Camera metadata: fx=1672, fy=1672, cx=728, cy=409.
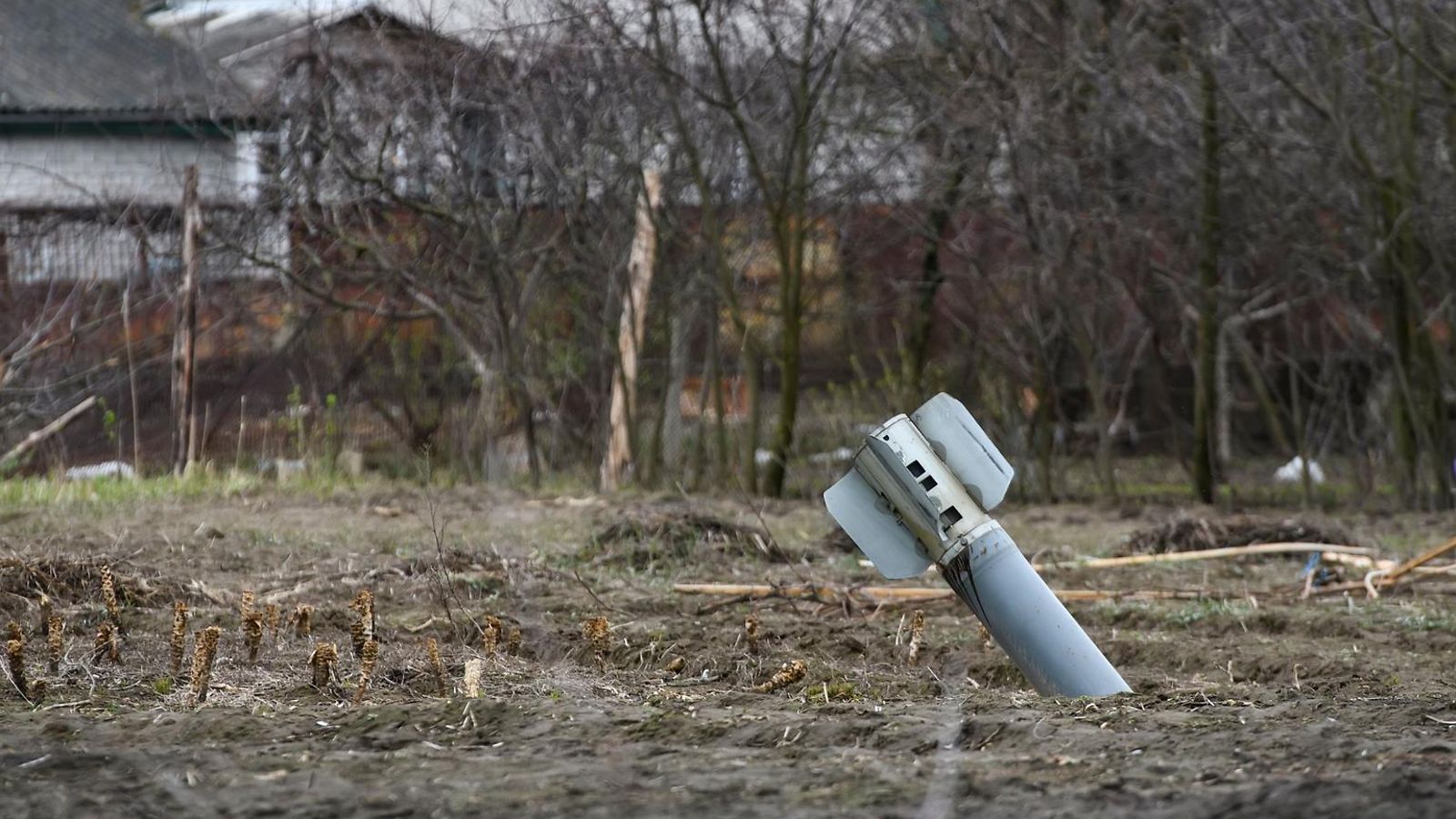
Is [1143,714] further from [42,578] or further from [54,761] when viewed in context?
[42,578]

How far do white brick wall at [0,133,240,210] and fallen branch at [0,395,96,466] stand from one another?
1878 mm

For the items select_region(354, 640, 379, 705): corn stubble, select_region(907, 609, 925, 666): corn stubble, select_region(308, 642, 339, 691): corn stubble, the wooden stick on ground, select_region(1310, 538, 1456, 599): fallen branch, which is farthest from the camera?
select_region(1310, 538, 1456, 599): fallen branch

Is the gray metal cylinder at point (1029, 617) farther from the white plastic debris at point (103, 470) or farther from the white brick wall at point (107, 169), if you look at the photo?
the white brick wall at point (107, 169)

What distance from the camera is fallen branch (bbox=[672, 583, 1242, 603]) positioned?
652 centimetres

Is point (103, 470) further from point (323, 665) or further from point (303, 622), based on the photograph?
point (323, 665)

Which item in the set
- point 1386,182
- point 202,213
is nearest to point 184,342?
point 202,213

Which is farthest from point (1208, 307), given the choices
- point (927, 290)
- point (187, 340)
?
point (187, 340)

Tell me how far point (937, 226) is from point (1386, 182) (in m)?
3.92

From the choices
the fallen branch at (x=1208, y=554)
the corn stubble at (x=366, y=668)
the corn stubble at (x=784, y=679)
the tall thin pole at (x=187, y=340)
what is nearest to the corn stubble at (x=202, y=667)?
the corn stubble at (x=366, y=668)

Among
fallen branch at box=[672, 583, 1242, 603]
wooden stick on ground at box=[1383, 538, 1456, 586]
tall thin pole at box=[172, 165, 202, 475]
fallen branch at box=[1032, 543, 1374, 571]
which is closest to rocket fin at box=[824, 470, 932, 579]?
fallen branch at box=[672, 583, 1242, 603]

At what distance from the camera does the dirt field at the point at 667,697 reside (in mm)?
2801

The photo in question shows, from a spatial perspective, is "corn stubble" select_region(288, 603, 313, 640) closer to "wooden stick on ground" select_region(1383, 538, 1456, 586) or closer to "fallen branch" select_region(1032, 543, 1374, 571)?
"fallen branch" select_region(1032, 543, 1374, 571)

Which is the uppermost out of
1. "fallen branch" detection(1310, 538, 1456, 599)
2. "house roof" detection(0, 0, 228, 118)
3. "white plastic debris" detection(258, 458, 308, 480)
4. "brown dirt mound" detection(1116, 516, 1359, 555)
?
"house roof" detection(0, 0, 228, 118)

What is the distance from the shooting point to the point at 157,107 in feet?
51.8
